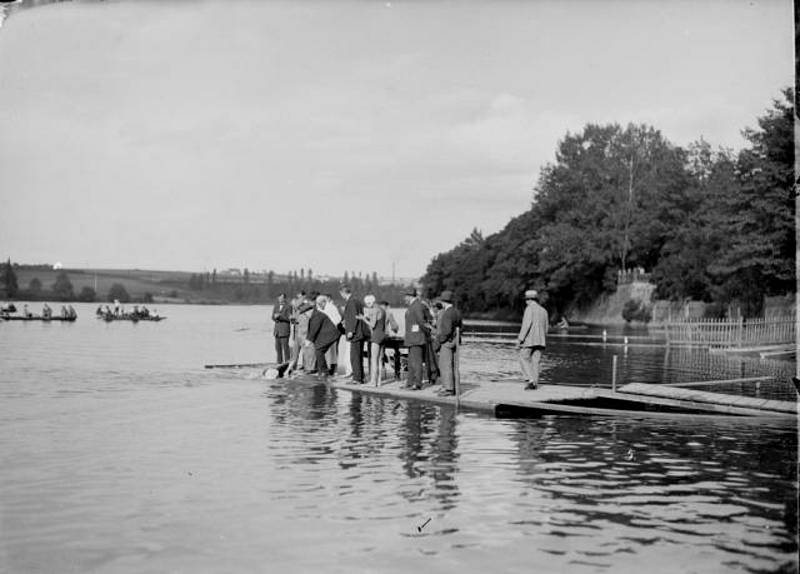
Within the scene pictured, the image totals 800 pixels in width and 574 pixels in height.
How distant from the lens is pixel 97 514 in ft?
33.2

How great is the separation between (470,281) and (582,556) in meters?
135

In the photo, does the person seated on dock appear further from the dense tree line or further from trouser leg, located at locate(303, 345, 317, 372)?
the dense tree line

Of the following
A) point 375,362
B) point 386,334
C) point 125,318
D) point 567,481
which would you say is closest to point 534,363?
point 386,334

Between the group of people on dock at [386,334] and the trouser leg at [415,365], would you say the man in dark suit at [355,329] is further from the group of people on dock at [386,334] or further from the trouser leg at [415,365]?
the trouser leg at [415,365]

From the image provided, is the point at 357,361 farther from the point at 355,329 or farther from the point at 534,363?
the point at 534,363

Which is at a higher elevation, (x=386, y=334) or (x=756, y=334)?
(x=386, y=334)

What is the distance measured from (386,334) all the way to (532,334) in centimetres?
437

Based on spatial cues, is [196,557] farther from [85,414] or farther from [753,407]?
[753,407]

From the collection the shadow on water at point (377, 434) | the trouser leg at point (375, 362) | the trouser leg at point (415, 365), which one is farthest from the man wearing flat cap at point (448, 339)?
the trouser leg at point (375, 362)

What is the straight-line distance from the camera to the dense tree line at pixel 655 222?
46.1 meters

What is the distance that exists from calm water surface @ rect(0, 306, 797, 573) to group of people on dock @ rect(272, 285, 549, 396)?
161 cm

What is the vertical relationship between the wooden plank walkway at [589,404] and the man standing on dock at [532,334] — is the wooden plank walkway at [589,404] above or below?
below

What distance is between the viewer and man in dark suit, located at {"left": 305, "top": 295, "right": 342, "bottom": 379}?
24.5 m

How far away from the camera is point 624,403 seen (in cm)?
1872
